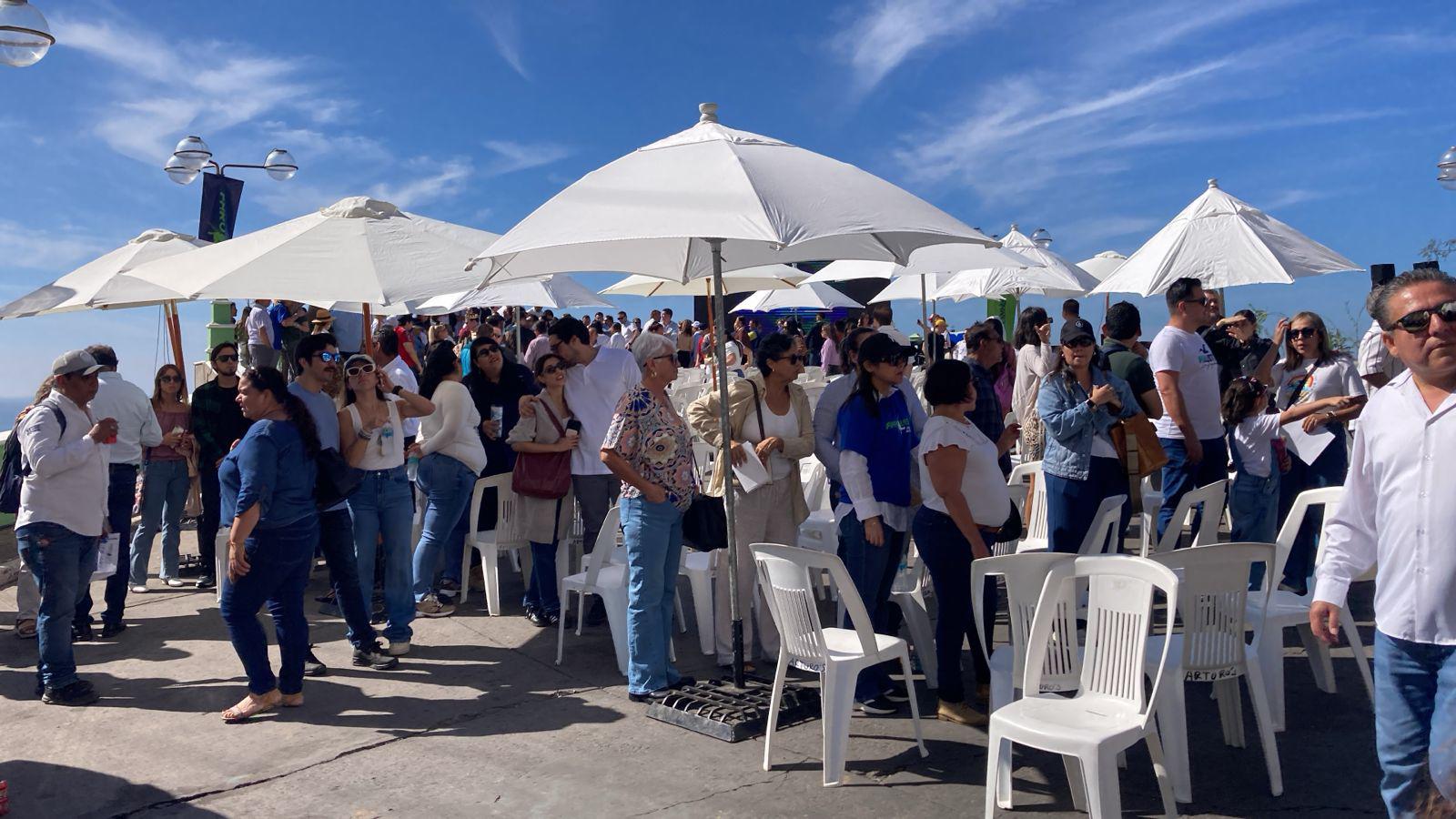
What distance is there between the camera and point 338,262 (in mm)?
6500

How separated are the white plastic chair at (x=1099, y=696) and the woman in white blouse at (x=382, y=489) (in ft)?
12.3

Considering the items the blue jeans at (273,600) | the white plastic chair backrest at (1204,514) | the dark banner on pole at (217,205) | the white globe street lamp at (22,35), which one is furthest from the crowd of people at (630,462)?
the dark banner on pole at (217,205)

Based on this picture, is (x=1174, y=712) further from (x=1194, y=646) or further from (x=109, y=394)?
(x=109, y=394)

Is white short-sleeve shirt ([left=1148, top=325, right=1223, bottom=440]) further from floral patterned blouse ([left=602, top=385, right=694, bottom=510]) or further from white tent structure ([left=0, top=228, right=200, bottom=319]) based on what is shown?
white tent structure ([left=0, top=228, right=200, bottom=319])

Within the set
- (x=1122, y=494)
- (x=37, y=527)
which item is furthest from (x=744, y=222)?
(x=37, y=527)

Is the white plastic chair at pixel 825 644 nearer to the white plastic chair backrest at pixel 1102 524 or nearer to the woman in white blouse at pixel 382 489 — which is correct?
the white plastic chair backrest at pixel 1102 524

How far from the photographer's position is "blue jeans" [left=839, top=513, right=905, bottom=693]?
17.2ft

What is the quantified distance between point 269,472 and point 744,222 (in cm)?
263

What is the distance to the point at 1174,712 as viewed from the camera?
13.5 ft

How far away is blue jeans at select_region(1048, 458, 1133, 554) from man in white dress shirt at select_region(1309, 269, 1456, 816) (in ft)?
9.01

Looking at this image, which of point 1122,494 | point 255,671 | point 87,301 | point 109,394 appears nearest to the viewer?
point 255,671

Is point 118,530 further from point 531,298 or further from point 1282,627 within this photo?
point 1282,627

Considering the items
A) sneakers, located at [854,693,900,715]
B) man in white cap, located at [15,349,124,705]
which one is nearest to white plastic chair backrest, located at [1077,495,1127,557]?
sneakers, located at [854,693,900,715]

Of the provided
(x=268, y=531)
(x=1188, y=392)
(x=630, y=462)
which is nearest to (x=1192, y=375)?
(x=1188, y=392)
